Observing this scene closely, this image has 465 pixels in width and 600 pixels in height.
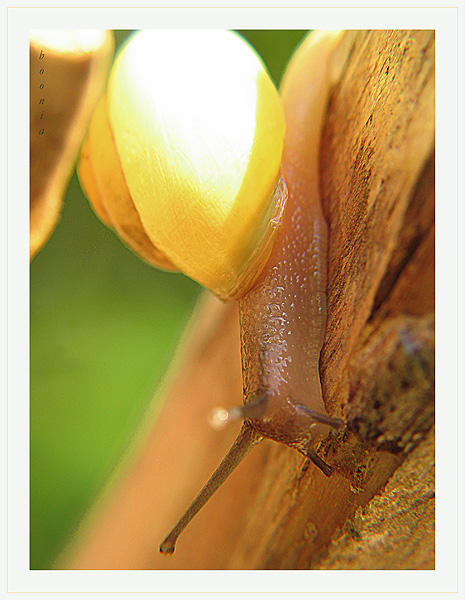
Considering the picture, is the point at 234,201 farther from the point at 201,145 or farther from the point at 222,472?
the point at 222,472

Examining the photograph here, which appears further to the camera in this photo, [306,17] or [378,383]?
[306,17]

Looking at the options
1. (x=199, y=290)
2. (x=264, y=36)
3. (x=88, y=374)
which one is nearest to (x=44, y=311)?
(x=88, y=374)

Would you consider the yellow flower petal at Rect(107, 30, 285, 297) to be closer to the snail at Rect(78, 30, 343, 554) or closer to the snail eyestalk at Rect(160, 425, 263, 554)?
the snail at Rect(78, 30, 343, 554)

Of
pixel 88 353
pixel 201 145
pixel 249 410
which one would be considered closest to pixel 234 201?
pixel 201 145

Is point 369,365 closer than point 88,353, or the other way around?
point 369,365

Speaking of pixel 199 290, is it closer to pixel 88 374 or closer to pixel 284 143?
pixel 88 374

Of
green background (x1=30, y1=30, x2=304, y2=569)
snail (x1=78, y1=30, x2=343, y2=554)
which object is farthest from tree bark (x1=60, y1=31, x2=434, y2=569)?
green background (x1=30, y1=30, x2=304, y2=569)

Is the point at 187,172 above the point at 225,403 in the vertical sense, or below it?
above
